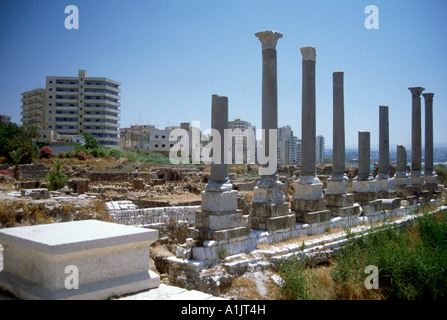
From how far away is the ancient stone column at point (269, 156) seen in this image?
9.56 meters

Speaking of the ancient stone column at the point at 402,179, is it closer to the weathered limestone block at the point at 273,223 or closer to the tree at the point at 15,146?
the weathered limestone block at the point at 273,223

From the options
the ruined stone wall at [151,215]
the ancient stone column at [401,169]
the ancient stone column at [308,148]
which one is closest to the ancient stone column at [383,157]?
the ancient stone column at [401,169]

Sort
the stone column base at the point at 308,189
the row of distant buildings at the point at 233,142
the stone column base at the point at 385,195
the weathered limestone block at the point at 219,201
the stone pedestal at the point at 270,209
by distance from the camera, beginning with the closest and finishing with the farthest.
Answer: the weathered limestone block at the point at 219,201 → the stone pedestal at the point at 270,209 → the stone column base at the point at 308,189 → the stone column base at the point at 385,195 → the row of distant buildings at the point at 233,142

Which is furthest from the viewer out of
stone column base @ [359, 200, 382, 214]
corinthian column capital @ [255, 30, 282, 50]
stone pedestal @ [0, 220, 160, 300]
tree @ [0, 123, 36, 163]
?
tree @ [0, 123, 36, 163]

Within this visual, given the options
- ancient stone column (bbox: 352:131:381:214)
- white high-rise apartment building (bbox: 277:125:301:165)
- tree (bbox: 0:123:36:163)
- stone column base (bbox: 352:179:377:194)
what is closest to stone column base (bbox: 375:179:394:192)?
ancient stone column (bbox: 352:131:381:214)

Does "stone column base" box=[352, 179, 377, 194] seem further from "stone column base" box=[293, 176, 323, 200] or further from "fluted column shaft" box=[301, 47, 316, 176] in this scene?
"stone column base" box=[293, 176, 323, 200]

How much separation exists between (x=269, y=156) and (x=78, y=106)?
234 ft

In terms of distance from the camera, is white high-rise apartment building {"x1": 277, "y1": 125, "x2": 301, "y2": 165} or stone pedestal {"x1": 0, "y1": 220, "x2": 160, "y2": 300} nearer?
stone pedestal {"x1": 0, "y1": 220, "x2": 160, "y2": 300}

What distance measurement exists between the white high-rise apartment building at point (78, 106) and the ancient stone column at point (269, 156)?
226 ft

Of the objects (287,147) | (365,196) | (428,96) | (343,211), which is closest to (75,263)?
(343,211)

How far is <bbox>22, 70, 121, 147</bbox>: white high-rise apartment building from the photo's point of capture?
246ft

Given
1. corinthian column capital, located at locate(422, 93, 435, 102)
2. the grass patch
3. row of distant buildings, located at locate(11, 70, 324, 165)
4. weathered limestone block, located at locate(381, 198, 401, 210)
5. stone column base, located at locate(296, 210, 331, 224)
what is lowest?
the grass patch

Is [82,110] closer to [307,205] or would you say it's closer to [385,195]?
[385,195]
